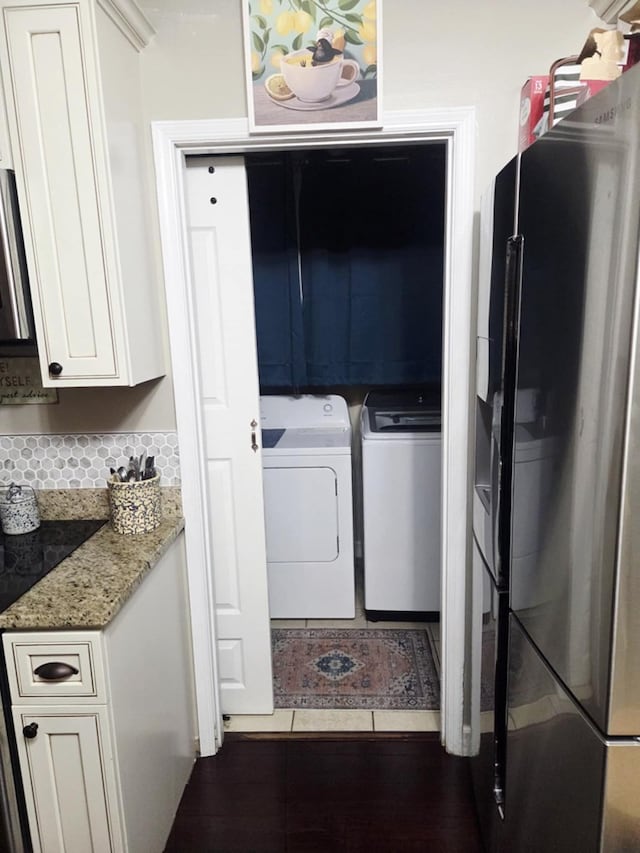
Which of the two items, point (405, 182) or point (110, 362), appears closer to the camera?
point (110, 362)

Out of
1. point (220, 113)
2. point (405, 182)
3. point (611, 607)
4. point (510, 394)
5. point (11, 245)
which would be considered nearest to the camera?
point (611, 607)

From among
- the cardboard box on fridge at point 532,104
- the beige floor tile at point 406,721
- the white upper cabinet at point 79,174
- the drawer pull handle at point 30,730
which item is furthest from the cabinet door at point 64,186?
the beige floor tile at point 406,721

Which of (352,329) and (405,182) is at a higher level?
(405,182)

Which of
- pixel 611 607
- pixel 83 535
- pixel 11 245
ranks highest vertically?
pixel 11 245

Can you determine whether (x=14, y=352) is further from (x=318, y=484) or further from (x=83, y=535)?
(x=318, y=484)

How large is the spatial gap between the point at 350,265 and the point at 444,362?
1.14 m

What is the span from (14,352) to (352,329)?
5.05 feet

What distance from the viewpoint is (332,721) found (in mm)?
2131

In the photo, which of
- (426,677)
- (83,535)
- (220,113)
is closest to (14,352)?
(83,535)

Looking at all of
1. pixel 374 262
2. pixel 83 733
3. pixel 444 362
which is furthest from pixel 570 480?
pixel 374 262

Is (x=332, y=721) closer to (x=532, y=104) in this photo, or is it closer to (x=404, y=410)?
(x=404, y=410)

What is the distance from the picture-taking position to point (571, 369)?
3.05 ft

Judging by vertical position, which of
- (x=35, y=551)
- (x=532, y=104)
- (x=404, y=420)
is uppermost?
(x=532, y=104)

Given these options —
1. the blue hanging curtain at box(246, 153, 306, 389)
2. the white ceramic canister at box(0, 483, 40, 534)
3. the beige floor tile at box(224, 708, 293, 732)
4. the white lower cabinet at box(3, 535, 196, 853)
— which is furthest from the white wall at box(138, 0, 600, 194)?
the beige floor tile at box(224, 708, 293, 732)
